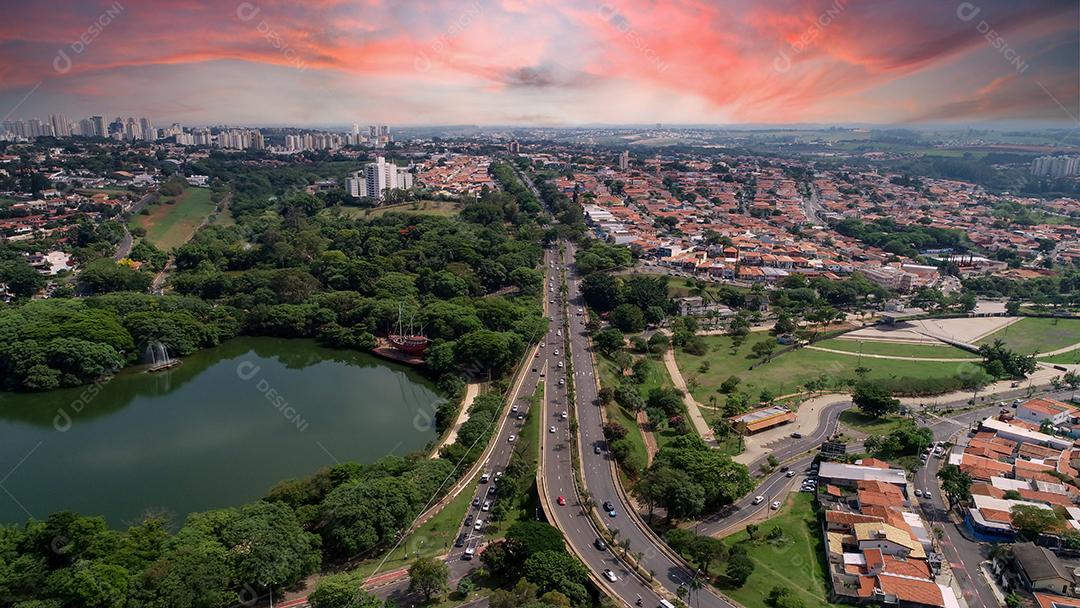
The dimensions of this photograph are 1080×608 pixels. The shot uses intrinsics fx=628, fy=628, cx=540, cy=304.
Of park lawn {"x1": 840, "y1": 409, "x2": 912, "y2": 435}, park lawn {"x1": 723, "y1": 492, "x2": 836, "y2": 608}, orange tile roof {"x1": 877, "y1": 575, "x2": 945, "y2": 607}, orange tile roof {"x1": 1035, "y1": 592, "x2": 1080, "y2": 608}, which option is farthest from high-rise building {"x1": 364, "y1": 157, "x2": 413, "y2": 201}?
orange tile roof {"x1": 1035, "y1": 592, "x2": 1080, "y2": 608}

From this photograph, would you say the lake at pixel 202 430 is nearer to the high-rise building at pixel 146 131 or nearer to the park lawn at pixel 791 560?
the park lawn at pixel 791 560

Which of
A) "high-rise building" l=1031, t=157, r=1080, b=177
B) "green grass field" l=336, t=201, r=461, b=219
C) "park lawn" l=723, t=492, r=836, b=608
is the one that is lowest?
"park lawn" l=723, t=492, r=836, b=608

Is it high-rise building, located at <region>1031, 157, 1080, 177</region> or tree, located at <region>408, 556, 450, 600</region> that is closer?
tree, located at <region>408, 556, 450, 600</region>

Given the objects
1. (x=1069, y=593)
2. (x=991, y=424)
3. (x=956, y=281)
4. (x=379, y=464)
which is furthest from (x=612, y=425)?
(x=956, y=281)

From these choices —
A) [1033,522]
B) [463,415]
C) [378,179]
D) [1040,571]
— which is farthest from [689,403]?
[378,179]

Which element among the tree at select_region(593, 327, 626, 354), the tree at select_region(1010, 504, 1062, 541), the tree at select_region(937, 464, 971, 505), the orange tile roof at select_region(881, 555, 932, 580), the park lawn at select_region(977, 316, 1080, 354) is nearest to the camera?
the orange tile roof at select_region(881, 555, 932, 580)

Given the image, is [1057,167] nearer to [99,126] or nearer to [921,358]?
[921,358]

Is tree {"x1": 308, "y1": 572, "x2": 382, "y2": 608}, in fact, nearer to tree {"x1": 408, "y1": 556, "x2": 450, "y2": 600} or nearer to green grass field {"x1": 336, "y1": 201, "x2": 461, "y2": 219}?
tree {"x1": 408, "y1": 556, "x2": 450, "y2": 600}

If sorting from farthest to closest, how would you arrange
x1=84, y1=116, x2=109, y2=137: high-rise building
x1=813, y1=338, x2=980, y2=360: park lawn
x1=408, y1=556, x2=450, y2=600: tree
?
x1=84, y1=116, x2=109, y2=137: high-rise building < x1=813, y1=338, x2=980, y2=360: park lawn < x1=408, y1=556, x2=450, y2=600: tree

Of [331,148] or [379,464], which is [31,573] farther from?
[331,148]
